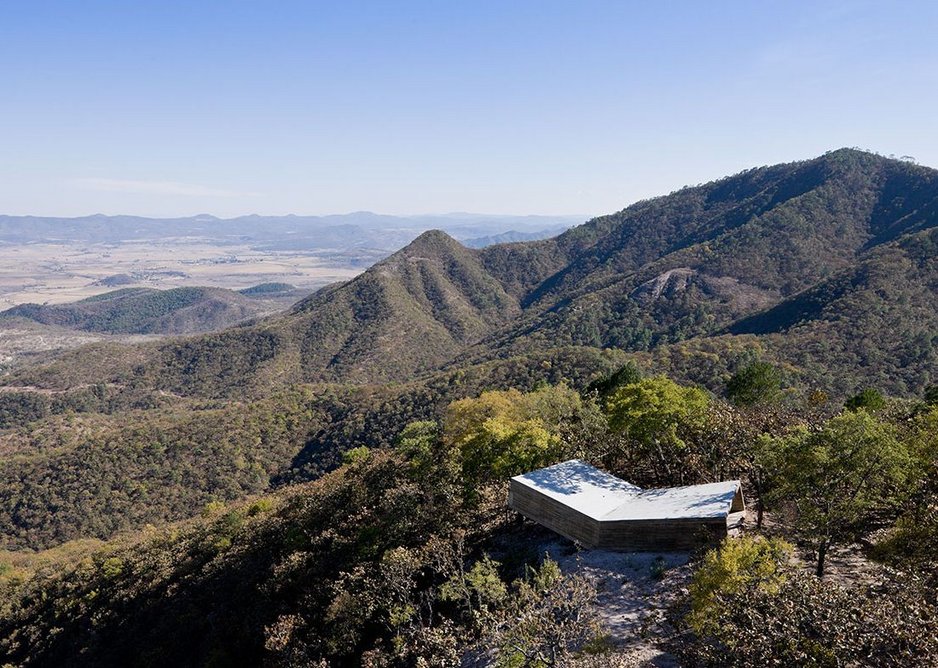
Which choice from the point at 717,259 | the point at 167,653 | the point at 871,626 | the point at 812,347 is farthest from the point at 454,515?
the point at 717,259

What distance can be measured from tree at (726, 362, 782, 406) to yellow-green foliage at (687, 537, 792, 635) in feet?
93.8

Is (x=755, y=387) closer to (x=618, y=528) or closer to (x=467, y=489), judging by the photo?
(x=618, y=528)

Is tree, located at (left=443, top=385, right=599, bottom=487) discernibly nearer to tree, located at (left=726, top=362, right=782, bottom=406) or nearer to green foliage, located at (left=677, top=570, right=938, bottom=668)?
tree, located at (left=726, top=362, right=782, bottom=406)

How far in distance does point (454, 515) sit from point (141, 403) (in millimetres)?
146697

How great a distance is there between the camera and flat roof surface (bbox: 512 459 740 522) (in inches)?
969

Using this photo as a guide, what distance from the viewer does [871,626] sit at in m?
12.3

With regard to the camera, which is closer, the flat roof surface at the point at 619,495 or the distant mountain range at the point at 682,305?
the flat roof surface at the point at 619,495

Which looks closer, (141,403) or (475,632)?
(475,632)

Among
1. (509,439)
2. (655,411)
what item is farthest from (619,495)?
(509,439)

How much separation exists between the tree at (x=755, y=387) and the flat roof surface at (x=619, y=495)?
17444mm

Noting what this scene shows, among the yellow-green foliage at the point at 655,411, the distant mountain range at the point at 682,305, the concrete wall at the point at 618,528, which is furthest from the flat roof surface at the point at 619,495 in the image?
the distant mountain range at the point at 682,305

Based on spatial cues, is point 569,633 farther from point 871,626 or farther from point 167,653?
point 167,653

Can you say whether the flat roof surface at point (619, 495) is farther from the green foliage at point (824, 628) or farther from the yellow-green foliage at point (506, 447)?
the green foliage at point (824, 628)

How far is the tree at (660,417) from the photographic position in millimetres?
29328
